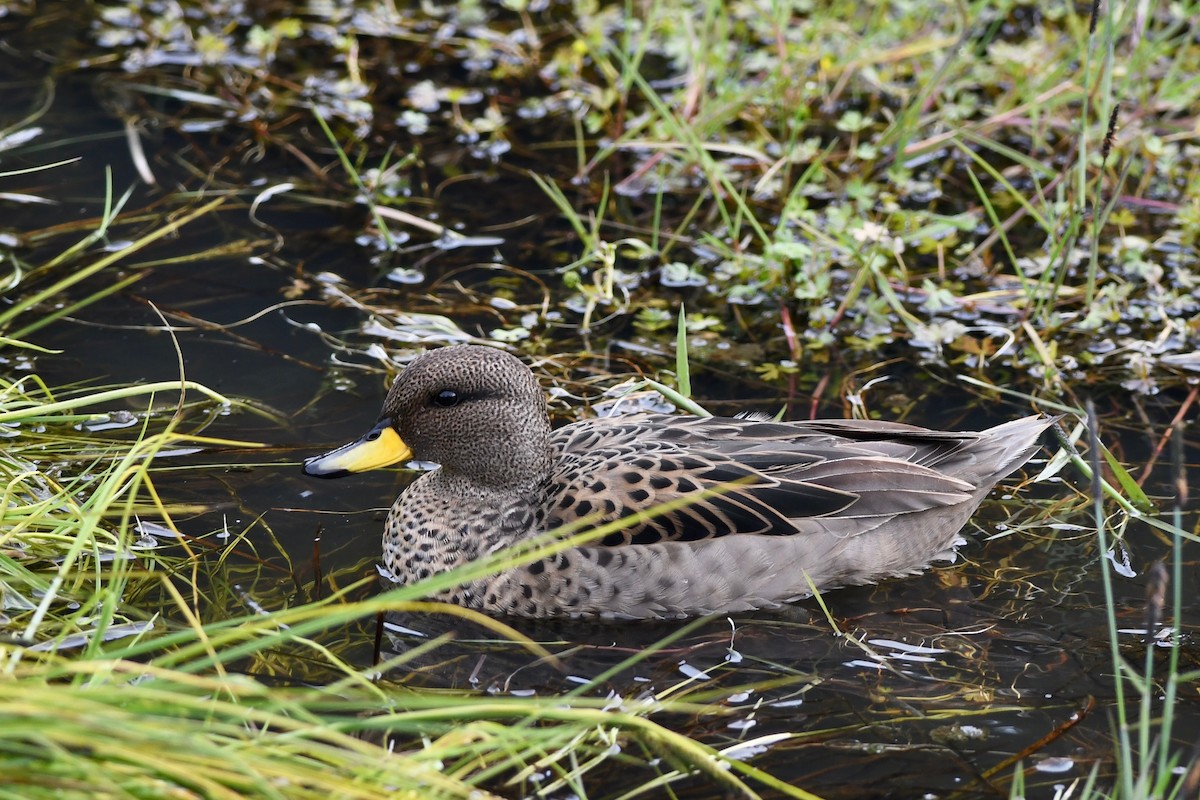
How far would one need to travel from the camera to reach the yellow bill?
466 centimetres

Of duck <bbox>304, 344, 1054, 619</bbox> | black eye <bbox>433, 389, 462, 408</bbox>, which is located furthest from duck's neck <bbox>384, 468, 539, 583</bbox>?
black eye <bbox>433, 389, 462, 408</bbox>

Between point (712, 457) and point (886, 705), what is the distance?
3.23 ft

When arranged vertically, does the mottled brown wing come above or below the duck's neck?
above

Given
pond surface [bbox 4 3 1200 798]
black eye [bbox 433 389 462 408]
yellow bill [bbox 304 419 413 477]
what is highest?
black eye [bbox 433 389 462 408]

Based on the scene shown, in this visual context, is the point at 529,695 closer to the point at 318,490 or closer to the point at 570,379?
the point at 318,490

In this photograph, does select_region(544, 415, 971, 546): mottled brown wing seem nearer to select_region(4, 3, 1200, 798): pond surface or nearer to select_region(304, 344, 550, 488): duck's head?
select_region(304, 344, 550, 488): duck's head

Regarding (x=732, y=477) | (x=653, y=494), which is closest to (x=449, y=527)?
(x=653, y=494)

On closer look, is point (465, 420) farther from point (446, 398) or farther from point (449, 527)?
point (449, 527)

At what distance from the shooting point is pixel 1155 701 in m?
4.21

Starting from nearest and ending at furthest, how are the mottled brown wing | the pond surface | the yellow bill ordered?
the pond surface < the mottled brown wing < the yellow bill

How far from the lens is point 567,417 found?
5633 mm

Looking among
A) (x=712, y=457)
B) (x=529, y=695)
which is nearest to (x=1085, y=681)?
(x=712, y=457)

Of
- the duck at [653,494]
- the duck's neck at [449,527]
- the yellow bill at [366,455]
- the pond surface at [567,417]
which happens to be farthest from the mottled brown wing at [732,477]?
the yellow bill at [366,455]

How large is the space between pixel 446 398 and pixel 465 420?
102 millimetres
